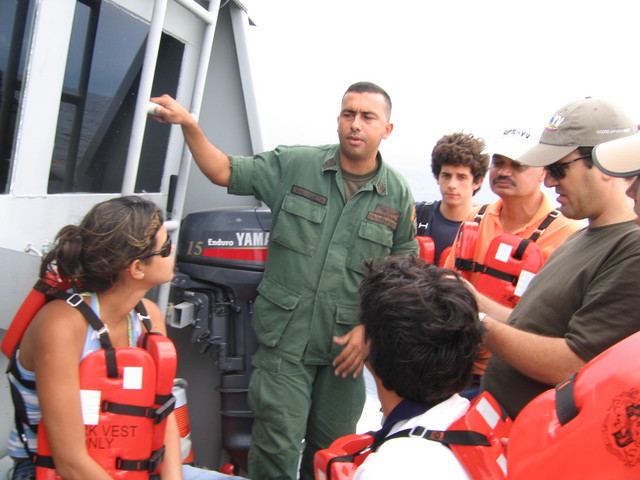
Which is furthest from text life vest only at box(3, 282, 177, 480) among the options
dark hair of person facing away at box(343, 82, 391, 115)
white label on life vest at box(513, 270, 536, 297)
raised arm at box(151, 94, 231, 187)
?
dark hair of person facing away at box(343, 82, 391, 115)

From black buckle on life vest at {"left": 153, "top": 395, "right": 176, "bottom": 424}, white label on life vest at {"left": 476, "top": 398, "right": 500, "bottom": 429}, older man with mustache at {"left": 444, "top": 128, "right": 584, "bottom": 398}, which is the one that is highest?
older man with mustache at {"left": 444, "top": 128, "right": 584, "bottom": 398}

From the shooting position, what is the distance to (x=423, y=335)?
3.68ft

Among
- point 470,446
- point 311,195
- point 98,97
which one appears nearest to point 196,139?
point 98,97

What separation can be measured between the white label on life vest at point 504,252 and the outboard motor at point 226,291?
942 millimetres

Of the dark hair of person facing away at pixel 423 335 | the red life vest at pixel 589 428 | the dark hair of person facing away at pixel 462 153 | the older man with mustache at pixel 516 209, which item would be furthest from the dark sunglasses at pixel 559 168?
the dark hair of person facing away at pixel 462 153

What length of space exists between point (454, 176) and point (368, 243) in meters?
1.06

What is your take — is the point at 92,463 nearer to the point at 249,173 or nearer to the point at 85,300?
the point at 85,300

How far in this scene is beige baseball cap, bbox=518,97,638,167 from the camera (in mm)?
1482

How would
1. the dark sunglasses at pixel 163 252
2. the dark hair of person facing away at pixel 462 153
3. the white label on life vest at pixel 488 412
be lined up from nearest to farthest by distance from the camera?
the white label on life vest at pixel 488 412
the dark sunglasses at pixel 163 252
the dark hair of person facing away at pixel 462 153

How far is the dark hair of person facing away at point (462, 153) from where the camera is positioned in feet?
9.88

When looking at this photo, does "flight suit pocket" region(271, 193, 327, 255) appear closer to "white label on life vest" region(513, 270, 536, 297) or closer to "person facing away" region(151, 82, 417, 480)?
"person facing away" region(151, 82, 417, 480)

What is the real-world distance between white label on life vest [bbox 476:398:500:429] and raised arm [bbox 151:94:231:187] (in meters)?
1.28

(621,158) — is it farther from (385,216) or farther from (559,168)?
(385,216)

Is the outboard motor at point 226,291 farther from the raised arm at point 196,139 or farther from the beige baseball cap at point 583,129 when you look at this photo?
the beige baseball cap at point 583,129
